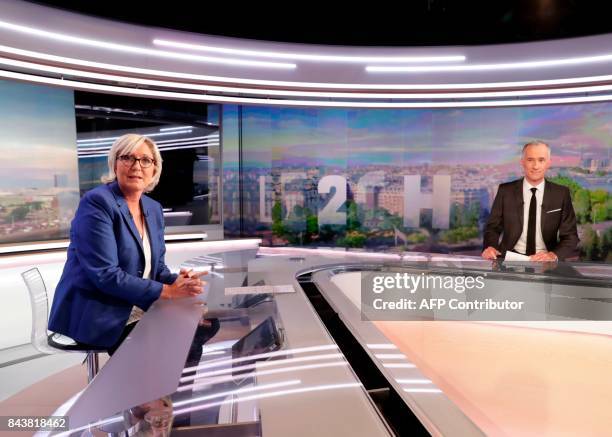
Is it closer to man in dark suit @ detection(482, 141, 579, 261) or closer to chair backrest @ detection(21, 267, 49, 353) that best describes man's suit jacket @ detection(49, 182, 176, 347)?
chair backrest @ detection(21, 267, 49, 353)

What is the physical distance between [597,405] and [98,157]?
4.75 metres

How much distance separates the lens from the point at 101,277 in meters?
1.58

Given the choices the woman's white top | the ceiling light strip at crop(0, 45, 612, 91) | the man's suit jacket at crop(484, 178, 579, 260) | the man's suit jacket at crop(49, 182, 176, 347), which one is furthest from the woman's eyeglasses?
the ceiling light strip at crop(0, 45, 612, 91)

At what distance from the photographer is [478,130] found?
525 cm

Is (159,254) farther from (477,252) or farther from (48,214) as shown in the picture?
(477,252)

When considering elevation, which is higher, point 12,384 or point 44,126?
point 44,126

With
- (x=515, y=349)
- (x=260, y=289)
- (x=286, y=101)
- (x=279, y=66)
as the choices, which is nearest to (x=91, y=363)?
(x=260, y=289)

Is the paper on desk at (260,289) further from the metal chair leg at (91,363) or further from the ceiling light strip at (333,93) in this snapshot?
the ceiling light strip at (333,93)

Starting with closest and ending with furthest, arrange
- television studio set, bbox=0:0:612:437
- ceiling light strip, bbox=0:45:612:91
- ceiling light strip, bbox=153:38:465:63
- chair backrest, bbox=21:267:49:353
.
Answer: television studio set, bbox=0:0:612:437
chair backrest, bbox=21:267:49:353
ceiling light strip, bbox=0:45:612:91
ceiling light strip, bbox=153:38:465:63

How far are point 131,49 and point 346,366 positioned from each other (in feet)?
12.1

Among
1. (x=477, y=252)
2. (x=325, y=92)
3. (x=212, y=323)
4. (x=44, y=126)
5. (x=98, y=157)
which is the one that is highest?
(x=325, y=92)

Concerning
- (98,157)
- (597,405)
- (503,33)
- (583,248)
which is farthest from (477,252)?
(98,157)

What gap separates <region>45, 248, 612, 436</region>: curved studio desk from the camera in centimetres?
74

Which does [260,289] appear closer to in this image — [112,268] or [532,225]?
[112,268]
